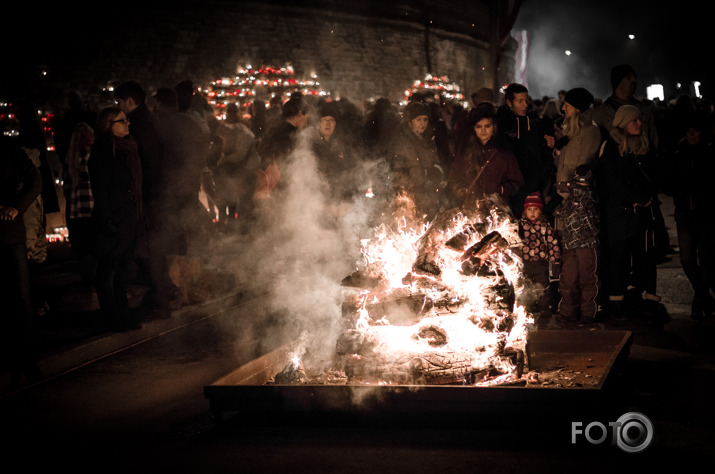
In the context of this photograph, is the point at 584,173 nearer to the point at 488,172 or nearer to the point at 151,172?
the point at 488,172

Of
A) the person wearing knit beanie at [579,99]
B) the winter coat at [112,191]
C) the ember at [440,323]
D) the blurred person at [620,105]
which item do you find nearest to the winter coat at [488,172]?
the person wearing knit beanie at [579,99]

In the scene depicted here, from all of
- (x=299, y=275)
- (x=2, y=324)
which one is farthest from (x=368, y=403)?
(x=299, y=275)

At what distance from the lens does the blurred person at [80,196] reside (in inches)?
366

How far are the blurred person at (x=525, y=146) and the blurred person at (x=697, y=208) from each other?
148 cm

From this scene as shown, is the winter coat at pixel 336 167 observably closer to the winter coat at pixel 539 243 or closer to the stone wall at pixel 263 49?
the winter coat at pixel 539 243

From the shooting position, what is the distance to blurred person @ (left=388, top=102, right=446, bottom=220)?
30.7 ft

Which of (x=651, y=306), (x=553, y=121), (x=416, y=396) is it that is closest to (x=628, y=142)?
(x=651, y=306)

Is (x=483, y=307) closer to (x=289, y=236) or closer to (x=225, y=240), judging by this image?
(x=289, y=236)

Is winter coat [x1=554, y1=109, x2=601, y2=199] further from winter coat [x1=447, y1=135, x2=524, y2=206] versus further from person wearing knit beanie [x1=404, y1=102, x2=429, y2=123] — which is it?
person wearing knit beanie [x1=404, y1=102, x2=429, y2=123]

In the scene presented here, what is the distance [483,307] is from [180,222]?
190 inches

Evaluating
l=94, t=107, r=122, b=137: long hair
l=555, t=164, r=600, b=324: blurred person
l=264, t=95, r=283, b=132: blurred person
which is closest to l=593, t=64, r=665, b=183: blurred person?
l=555, t=164, r=600, b=324: blurred person

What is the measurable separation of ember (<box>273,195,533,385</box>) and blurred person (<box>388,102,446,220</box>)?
128 inches

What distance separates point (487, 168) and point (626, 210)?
5.28ft

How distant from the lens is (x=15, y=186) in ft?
21.8
